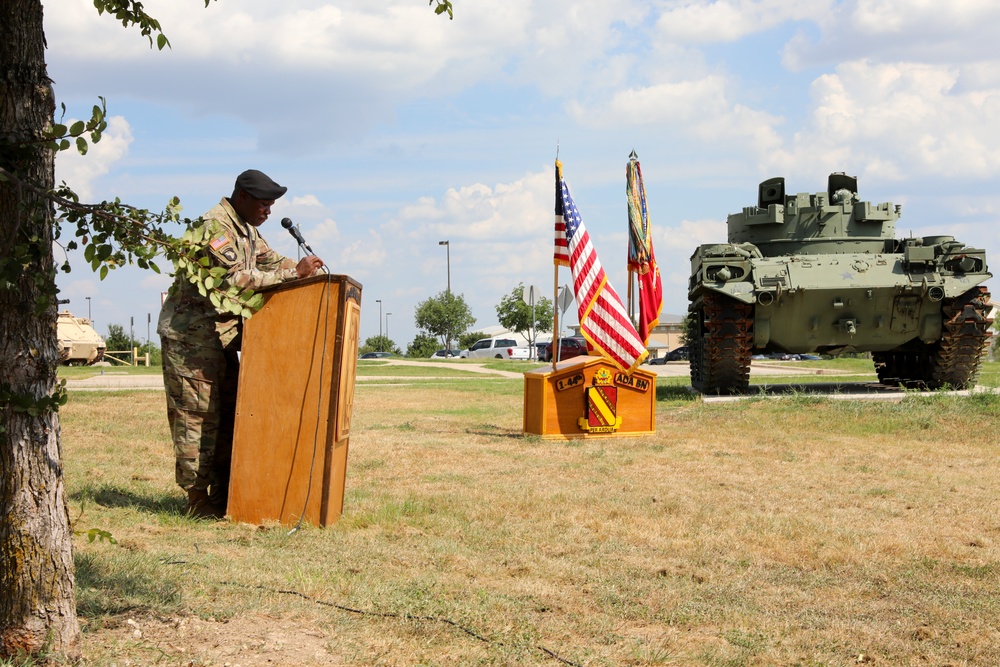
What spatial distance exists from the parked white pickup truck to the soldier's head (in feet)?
155

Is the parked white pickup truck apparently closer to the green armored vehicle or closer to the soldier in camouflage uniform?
the green armored vehicle

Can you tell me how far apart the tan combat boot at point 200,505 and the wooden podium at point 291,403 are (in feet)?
1.14

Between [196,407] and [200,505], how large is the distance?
0.57 m

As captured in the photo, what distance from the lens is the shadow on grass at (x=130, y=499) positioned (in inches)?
249

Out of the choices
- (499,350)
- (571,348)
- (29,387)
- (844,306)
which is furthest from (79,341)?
(29,387)

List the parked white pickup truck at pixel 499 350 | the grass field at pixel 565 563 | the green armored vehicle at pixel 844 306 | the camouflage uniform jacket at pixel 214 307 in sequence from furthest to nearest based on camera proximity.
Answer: the parked white pickup truck at pixel 499 350 → the green armored vehicle at pixel 844 306 → the camouflage uniform jacket at pixel 214 307 → the grass field at pixel 565 563

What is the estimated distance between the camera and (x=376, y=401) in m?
16.8

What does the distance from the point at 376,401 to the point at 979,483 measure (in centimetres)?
1040

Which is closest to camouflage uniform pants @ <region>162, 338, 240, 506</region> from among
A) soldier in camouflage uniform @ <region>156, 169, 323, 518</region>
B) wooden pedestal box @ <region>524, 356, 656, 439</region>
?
soldier in camouflage uniform @ <region>156, 169, 323, 518</region>

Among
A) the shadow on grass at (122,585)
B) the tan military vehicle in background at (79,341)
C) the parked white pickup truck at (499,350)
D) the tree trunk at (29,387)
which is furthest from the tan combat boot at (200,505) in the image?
the parked white pickup truck at (499,350)

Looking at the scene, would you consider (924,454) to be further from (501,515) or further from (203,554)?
(203,554)

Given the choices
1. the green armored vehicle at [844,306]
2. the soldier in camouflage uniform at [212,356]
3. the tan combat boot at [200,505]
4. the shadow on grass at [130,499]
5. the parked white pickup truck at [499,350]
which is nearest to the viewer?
the soldier in camouflage uniform at [212,356]

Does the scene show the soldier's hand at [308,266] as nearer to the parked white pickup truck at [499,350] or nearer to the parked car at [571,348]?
the parked car at [571,348]

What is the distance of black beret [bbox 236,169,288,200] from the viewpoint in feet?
20.1
